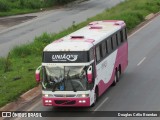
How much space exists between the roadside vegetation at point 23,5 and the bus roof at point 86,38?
32.7 m

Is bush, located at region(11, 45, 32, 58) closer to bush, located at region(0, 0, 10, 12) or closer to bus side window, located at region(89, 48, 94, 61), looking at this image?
bus side window, located at region(89, 48, 94, 61)

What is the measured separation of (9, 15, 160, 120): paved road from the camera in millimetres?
19188

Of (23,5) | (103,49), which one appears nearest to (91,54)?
(103,49)

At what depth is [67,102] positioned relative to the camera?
18.2 meters

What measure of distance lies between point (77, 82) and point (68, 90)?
1.51 ft

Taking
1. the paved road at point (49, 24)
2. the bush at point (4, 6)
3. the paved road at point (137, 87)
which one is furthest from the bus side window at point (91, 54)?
the bush at point (4, 6)

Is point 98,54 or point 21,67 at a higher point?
point 98,54

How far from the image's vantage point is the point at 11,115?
18.3 metres

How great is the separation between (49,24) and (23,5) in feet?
42.6

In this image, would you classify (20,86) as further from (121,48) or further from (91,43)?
(121,48)

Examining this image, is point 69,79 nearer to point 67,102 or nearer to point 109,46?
point 67,102

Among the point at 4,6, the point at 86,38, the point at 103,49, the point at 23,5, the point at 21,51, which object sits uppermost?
the point at 86,38

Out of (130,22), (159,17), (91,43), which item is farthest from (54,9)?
(91,43)

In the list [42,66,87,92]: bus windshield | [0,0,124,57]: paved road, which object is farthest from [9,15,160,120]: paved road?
[0,0,124,57]: paved road
